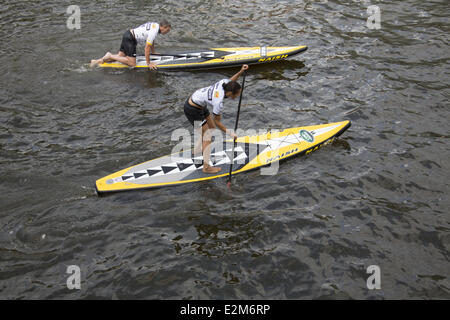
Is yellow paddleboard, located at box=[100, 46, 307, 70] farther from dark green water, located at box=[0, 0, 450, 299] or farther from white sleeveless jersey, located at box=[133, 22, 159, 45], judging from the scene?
white sleeveless jersey, located at box=[133, 22, 159, 45]

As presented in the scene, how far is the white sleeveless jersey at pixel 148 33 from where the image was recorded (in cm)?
1106

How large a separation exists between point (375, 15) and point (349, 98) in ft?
18.7

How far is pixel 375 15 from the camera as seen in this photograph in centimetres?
1433

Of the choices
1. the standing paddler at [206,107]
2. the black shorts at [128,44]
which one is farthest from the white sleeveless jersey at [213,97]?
the black shorts at [128,44]

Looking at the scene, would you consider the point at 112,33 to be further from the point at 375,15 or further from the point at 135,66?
the point at 375,15

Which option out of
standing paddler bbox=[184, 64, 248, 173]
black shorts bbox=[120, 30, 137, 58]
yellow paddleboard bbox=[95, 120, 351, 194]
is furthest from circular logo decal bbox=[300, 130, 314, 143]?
black shorts bbox=[120, 30, 137, 58]

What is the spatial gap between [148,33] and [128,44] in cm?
82

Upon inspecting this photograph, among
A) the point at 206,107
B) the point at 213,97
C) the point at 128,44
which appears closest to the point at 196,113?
the point at 206,107

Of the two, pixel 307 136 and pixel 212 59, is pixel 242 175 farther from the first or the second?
A: pixel 212 59

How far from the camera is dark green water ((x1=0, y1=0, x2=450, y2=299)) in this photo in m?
6.27

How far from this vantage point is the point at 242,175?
834cm

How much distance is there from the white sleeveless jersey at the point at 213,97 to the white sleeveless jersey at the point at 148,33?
4.28 meters
